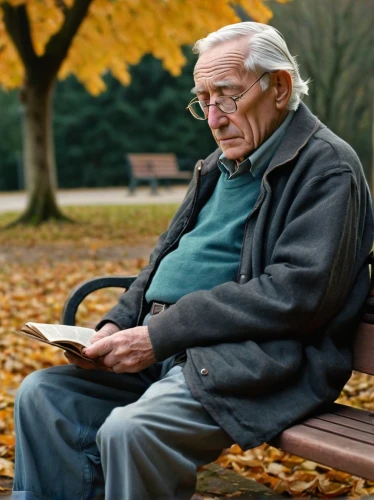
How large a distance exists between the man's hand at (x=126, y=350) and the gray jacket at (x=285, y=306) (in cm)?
4

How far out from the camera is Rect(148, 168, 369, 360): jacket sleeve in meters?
2.52

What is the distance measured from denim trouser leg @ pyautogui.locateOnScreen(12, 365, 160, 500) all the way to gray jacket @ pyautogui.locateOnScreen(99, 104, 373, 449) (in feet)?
1.27

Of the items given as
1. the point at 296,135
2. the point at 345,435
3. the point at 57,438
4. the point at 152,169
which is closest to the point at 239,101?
the point at 296,135

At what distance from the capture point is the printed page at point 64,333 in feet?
8.66

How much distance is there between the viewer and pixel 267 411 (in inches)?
101

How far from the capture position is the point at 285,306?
2518 mm

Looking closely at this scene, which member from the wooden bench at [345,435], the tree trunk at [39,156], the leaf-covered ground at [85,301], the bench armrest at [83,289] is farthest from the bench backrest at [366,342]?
the tree trunk at [39,156]

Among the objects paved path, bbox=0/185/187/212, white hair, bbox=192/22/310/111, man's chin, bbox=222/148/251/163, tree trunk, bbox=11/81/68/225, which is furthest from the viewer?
paved path, bbox=0/185/187/212

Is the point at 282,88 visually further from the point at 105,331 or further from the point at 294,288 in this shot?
the point at 105,331

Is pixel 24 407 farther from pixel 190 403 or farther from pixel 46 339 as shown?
pixel 190 403

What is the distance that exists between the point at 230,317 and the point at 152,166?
24.4 m

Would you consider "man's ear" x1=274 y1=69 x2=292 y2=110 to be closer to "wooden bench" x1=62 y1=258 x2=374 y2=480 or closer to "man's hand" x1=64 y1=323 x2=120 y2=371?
"wooden bench" x1=62 y1=258 x2=374 y2=480

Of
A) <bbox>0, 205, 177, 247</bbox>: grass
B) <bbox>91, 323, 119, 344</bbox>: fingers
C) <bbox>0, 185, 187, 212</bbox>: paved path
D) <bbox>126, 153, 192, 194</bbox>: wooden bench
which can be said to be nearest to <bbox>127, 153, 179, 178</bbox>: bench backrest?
<bbox>126, 153, 192, 194</bbox>: wooden bench

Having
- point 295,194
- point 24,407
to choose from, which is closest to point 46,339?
point 24,407
